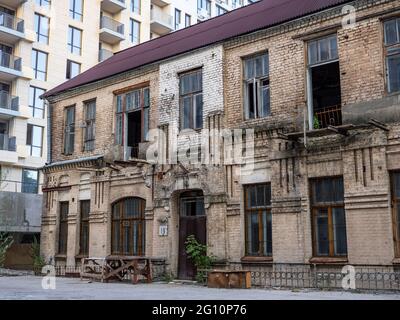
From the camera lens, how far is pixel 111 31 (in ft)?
141

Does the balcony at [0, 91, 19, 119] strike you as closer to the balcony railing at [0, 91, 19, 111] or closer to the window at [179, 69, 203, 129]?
the balcony railing at [0, 91, 19, 111]

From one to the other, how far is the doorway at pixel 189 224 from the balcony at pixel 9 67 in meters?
22.9

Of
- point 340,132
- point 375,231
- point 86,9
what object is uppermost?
point 86,9

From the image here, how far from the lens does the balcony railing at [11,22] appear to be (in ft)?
118

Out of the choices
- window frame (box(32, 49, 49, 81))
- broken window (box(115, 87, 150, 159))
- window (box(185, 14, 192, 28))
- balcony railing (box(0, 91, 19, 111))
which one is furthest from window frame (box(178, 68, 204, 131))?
window (box(185, 14, 192, 28))

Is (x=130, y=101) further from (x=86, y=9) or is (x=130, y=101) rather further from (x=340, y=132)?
(x=86, y=9)

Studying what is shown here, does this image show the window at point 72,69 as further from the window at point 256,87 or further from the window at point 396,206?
the window at point 396,206

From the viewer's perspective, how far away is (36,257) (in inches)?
888

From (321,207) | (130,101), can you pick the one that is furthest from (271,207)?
(130,101)

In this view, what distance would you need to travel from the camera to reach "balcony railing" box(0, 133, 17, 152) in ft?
117

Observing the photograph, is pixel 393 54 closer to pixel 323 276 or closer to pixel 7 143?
pixel 323 276

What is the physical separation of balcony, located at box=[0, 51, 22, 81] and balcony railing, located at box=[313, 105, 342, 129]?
26.3 metres

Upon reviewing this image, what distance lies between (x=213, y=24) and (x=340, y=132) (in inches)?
337

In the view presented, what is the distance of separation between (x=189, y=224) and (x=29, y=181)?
75.8ft
